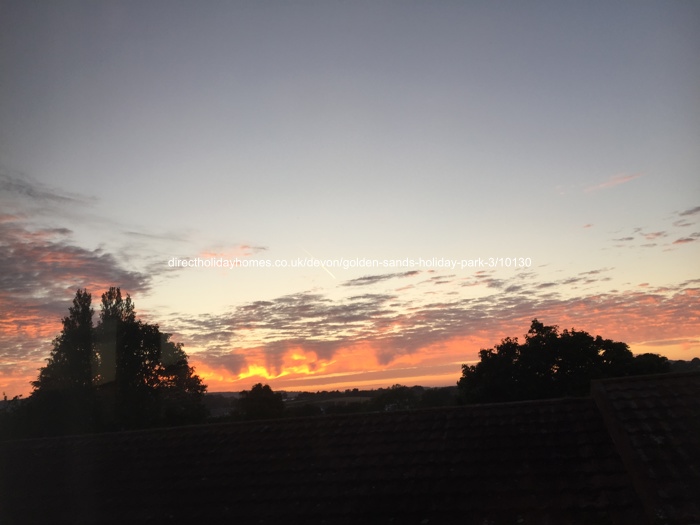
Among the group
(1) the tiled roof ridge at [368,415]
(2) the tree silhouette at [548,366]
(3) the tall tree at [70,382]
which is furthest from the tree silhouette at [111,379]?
(1) the tiled roof ridge at [368,415]

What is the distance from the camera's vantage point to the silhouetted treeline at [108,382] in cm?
3994

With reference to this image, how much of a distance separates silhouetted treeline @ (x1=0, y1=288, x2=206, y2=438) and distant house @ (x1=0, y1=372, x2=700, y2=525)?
1045 inches

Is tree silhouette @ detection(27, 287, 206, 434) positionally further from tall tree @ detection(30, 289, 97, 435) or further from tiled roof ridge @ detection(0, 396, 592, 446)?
tiled roof ridge @ detection(0, 396, 592, 446)

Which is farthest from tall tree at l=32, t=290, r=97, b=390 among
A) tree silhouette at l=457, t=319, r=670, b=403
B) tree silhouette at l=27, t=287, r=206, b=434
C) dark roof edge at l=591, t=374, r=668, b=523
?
dark roof edge at l=591, t=374, r=668, b=523

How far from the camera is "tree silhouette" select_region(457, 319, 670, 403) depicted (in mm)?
31516

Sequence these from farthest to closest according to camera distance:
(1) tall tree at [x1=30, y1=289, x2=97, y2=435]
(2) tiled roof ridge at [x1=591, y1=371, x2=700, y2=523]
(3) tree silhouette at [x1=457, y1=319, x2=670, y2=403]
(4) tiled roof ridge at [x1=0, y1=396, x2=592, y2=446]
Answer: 1. (1) tall tree at [x1=30, y1=289, x2=97, y2=435]
2. (3) tree silhouette at [x1=457, y1=319, x2=670, y2=403]
3. (4) tiled roof ridge at [x1=0, y1=396, x2=592, y2=446]
4. (2) tiled roof ridge at [x1=591, y1=371, x2=700, y2=523]

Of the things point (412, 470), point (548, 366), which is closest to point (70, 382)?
point (548, 366)

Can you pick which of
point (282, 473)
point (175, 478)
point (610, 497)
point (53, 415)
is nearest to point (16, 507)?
point (175, 478)

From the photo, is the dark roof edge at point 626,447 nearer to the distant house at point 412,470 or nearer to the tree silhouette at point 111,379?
the distant house at point 412,470

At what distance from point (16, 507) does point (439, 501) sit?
29.6 ft

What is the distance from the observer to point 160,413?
4475 centimetres

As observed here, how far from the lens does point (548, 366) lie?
109 feet

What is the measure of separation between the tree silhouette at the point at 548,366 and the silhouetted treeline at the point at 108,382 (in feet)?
69.3

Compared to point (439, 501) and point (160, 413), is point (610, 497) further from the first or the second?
point (160, 413)
